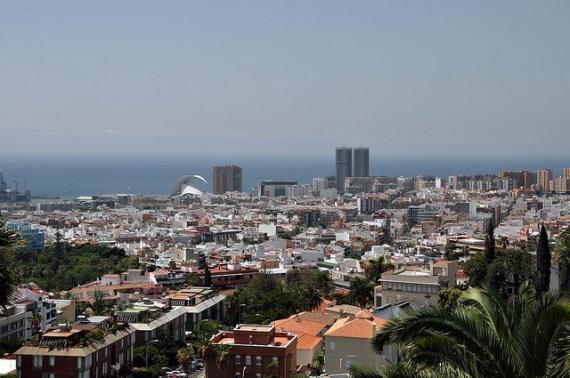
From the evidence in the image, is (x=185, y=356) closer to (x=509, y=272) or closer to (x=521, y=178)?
(x=509, y=272)

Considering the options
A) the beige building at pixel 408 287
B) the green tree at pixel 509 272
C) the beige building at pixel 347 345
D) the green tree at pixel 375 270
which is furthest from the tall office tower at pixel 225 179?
the beige building at pixel 347 345

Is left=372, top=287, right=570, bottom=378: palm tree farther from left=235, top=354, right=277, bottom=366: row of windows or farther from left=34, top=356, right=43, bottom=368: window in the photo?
left=34, top=356, right=43, bottom=368: window

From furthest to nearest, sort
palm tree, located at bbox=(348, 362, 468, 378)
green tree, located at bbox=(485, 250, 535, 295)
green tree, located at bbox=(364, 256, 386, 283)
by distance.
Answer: green tree, located at bbox=(364, 256, 386, 283), green tree, located at bbox=(485, 250, 535, 295), palm tree, located at bbox=(348, 362, 468, 378)

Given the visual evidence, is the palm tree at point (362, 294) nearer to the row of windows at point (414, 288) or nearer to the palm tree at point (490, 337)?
the row of windows at point (414, 288)

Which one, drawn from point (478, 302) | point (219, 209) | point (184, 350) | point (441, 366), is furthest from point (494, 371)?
point (219, 209)

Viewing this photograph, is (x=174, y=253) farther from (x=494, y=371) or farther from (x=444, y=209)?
(x=494, y=371)

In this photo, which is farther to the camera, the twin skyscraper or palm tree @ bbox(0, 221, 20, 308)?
the twin skyscraper

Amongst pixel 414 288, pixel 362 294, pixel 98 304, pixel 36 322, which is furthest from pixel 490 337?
pixel 98 304

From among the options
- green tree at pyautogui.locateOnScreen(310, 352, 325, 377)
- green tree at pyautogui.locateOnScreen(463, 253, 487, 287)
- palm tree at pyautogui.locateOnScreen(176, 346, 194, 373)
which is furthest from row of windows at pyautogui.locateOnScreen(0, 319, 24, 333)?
green tree at pyautogui.locateOnScreen(463, 253, 487, 287)
